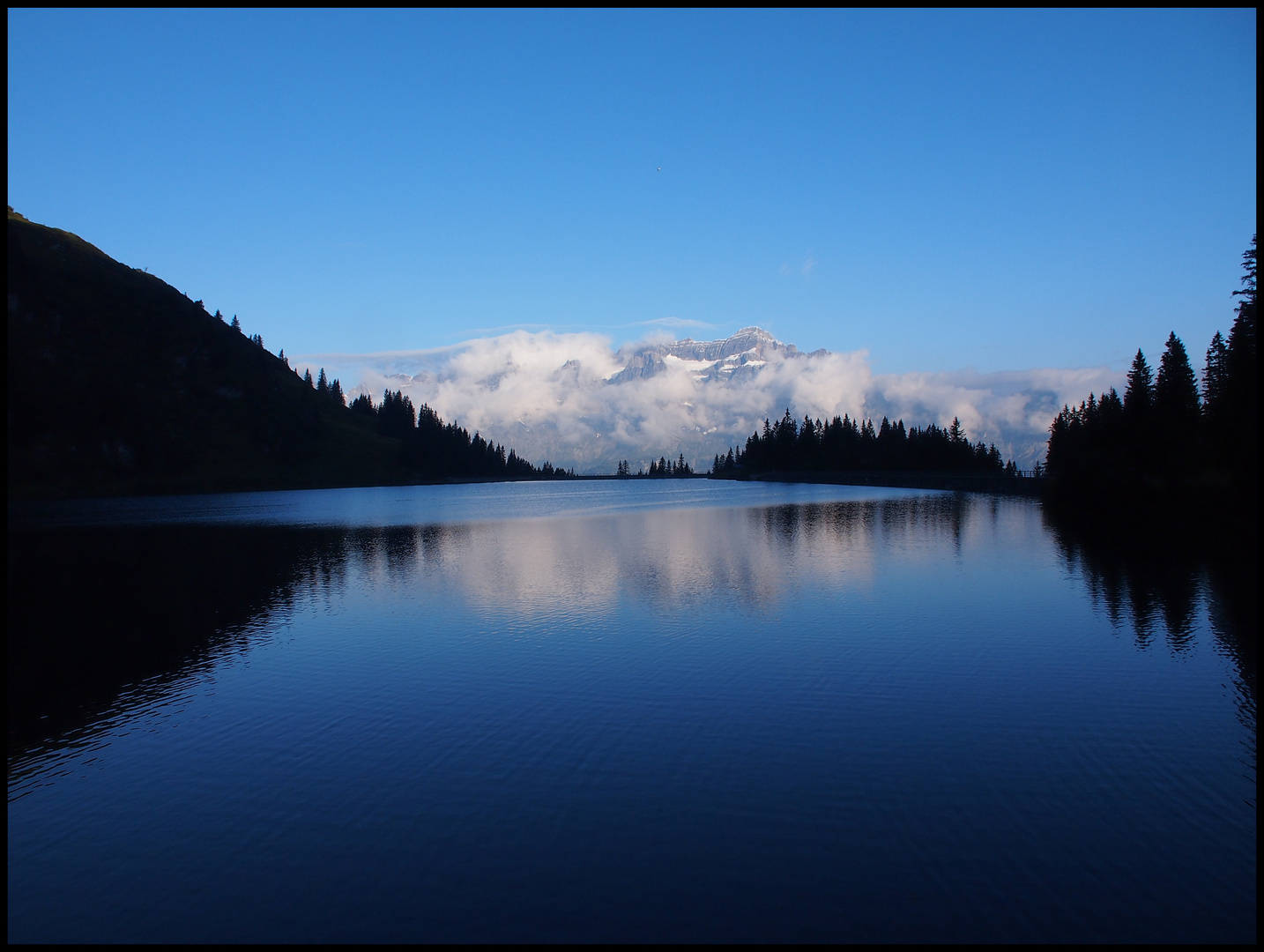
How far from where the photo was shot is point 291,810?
14.5 m

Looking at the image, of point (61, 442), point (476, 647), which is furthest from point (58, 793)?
point (61, 442)

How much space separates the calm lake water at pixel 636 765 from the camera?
1134cm

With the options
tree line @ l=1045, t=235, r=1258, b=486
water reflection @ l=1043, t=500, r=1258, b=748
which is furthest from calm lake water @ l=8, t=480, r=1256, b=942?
tree line @ l=1045, t=235, r=1258, b=486

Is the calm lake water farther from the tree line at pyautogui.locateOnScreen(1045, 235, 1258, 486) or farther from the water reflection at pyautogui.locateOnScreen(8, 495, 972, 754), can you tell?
the tree line at pyautogui.locateOnScreen(1045, 235, 1258, 486)

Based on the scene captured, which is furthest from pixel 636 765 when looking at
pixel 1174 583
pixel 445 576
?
pixel 1174 583

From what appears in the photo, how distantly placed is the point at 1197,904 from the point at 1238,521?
64.4 m

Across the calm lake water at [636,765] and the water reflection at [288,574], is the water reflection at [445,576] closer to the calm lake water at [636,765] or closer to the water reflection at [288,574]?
the water reflection at [288,574]

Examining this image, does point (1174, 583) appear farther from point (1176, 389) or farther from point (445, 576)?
point (1176, 389)

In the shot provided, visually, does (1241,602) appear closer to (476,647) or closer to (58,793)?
(476,647)

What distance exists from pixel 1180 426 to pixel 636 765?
99.1 meters

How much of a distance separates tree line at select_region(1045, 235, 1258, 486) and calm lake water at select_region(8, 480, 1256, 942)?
3471cm

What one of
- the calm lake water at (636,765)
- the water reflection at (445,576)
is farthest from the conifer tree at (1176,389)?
the calm lake water at (636,765)

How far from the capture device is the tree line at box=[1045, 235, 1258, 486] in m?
63.2

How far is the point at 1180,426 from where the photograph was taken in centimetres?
9131
